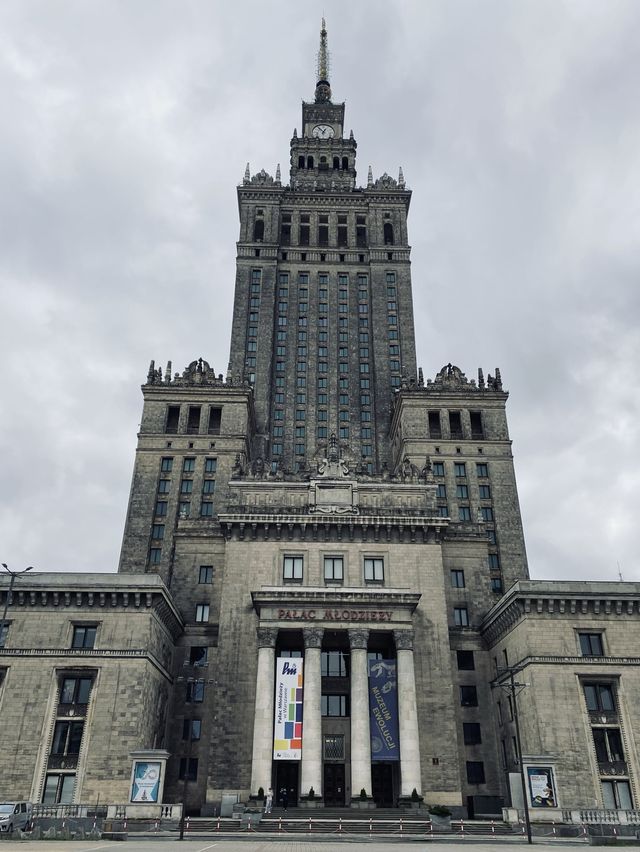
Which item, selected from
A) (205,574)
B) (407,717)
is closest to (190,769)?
(205,574)

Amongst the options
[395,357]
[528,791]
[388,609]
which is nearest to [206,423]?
[395,357]

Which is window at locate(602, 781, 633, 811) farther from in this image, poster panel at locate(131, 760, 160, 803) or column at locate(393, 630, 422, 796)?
poster panel at locate(131, 760, 160, 803)

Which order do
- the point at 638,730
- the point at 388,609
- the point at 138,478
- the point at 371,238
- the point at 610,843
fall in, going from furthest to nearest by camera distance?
the point at 371,238 → the point at 138,478 → the point at 388,609 → the point at 638,730 → the point at 610,843

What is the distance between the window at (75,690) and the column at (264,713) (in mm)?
13884

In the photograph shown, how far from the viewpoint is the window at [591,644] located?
60.1 meters

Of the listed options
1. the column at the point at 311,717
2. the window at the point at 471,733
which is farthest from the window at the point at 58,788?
the window at the point at 471,733

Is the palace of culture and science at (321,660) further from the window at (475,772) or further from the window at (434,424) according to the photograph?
the window at (434,424)

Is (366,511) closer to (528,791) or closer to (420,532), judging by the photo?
(420,532)

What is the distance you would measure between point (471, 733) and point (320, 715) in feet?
59.3

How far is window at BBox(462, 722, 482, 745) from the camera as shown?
67562 millimetres

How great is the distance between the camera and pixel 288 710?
57.8 metres

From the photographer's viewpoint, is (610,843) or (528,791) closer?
(610,843)

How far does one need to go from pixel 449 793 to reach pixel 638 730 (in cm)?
1610

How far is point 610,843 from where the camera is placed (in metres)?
43.6
